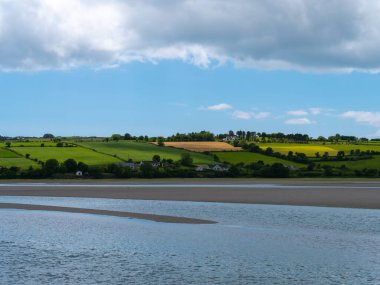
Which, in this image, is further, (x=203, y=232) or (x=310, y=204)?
(x=310, y=204)

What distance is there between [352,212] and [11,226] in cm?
1963

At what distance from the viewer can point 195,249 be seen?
64.2 ft

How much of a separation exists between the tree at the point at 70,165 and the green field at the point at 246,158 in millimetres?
24576

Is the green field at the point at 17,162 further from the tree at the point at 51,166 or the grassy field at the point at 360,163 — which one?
the grassy field at the point at 360,163

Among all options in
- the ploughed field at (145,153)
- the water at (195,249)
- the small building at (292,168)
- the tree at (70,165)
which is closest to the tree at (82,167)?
the tree at (70,165)

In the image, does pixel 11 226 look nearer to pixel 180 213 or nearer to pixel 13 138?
pixel 180 213

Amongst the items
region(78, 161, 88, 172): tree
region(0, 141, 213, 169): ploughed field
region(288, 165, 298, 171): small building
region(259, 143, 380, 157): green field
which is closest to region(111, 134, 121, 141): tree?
region(0, 141, 213, 169): ploughed field

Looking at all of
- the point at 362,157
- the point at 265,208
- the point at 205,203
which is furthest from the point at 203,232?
the point at 362,157

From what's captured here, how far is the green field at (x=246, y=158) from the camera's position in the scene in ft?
277

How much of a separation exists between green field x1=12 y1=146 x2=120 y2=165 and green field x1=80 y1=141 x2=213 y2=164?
4004mm

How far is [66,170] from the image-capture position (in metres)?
75.8

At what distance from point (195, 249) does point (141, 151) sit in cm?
7809

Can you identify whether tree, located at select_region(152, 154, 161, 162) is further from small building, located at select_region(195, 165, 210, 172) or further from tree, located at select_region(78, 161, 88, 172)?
tree, located at select_region(78, 161, 88, 172)

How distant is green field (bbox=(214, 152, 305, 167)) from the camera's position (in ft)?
277
